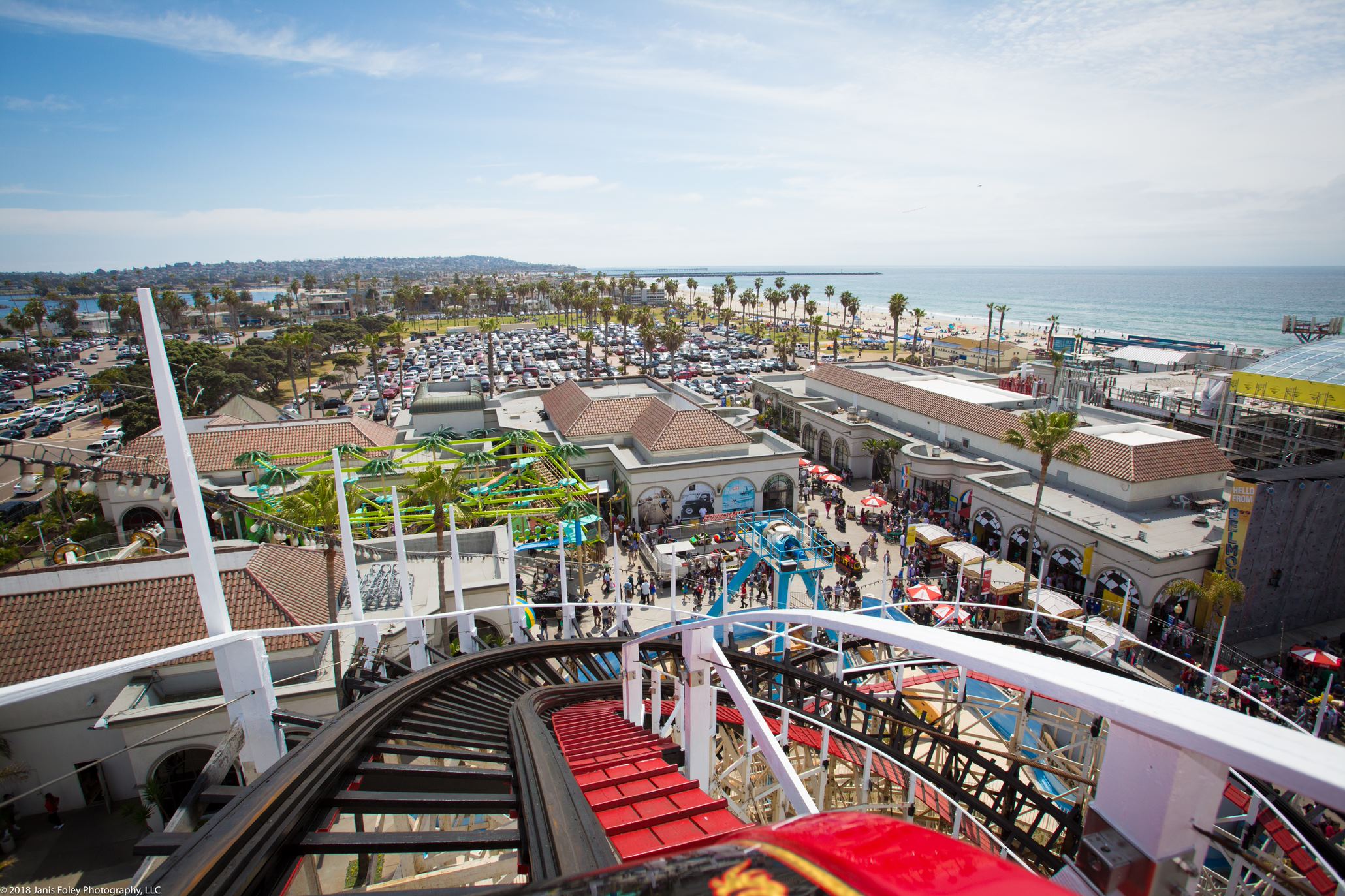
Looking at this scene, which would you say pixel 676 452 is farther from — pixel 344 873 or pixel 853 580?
pixel 344 873

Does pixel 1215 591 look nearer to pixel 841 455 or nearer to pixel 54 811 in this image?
pixel 841 455

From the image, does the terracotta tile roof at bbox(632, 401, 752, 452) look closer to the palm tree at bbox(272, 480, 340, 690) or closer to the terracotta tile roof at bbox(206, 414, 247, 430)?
the palm tree at bbox(272, 480, 340, 690)

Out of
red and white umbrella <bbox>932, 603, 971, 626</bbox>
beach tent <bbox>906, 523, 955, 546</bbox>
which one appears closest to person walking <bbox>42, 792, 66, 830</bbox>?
red and white umbrella <bbox>932, 603, 971, 626</bbox>

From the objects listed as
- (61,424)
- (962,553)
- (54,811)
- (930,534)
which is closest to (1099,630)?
(962,553)

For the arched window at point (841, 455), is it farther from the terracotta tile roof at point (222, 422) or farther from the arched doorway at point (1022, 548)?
the terracotta tile roof at point (222, 422)

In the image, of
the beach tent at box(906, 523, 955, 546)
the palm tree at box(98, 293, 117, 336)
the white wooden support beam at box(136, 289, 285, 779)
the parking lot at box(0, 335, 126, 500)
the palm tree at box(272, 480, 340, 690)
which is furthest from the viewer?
the palm tree at box(98, 293, 117, 336)
